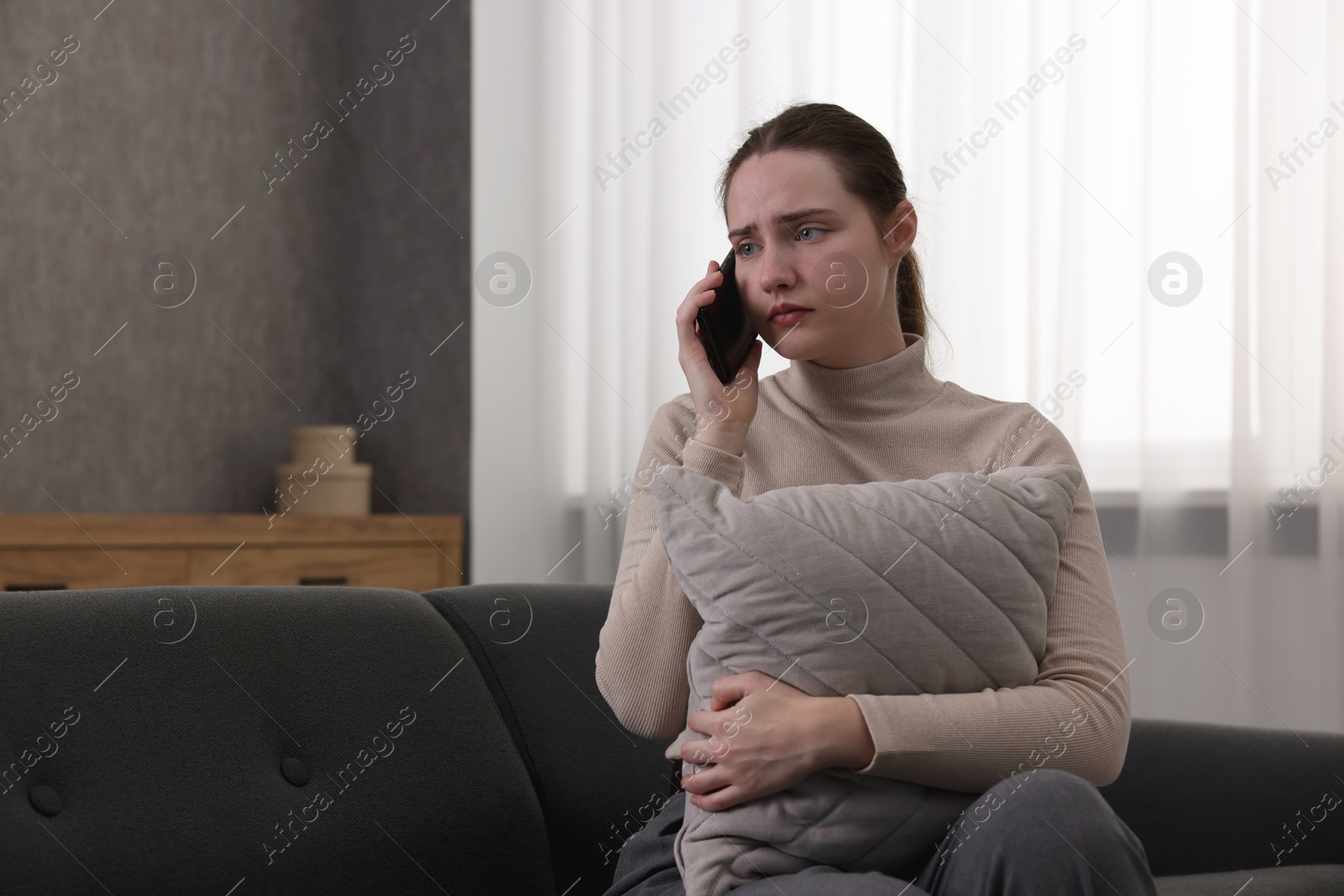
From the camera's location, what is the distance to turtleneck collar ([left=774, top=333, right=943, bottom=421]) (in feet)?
4.44

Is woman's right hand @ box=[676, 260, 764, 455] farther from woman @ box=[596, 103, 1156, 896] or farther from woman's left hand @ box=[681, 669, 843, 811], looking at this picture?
woman's left hand @ box=[681, 669, 843, 811]

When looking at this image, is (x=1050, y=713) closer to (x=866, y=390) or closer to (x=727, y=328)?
(x=866, y=390)

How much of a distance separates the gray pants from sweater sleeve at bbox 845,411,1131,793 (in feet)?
0.15

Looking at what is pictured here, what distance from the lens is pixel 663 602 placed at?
3.91 feet

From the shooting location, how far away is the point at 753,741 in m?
1.00

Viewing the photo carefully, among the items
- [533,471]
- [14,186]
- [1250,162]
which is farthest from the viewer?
[533,471]

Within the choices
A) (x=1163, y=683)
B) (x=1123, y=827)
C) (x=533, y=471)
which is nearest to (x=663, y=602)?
(x=1123, y=827)

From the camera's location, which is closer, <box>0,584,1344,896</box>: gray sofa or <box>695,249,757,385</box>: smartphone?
<box>0,584,1344,896</box>: gray sofa

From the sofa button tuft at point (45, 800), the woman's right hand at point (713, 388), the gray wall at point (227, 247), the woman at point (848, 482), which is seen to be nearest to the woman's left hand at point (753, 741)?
the woman at point (848, 482)

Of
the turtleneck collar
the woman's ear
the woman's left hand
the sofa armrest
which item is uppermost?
the woman's ear

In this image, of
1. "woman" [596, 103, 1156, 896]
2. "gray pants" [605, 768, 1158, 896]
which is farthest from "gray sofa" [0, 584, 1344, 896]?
"gray pants" [605, 768, 1158, 896]

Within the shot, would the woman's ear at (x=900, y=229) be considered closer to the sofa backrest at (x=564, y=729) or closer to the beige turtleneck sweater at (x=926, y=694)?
the beige turtleneck sweater at (x=926, y=694)

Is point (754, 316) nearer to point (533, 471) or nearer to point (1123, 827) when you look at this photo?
point (1123, 827)

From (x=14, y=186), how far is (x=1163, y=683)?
2.68 m
